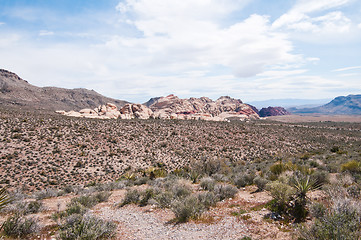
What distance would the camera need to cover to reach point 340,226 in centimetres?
395

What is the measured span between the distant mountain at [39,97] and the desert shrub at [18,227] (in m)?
70.3

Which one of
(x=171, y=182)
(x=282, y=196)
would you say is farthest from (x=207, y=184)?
(x=282, y=196)

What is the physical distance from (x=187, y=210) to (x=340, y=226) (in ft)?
14.8

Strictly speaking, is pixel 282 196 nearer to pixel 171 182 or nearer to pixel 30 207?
pixel 171 182

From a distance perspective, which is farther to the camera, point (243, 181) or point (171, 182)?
point (171, 182)

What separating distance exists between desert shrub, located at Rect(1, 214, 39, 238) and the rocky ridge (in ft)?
149

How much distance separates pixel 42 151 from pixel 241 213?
24929mm

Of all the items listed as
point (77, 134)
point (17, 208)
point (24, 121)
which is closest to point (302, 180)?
point (17, 208)

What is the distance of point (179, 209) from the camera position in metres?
7.33

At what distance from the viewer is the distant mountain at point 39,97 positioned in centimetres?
7025

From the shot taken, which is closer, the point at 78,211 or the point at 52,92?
the point at 78,211

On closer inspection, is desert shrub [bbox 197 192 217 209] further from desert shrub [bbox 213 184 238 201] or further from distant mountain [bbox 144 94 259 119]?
distant mountain [bbox 144 94 259 119]

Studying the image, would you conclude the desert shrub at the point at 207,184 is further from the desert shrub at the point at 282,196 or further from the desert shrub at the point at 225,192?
the desert shrub at the point at 282,196

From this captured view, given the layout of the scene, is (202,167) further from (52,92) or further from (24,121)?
(52,92)
